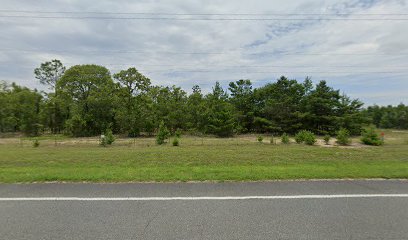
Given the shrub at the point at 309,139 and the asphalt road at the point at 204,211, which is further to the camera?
the shrub at the point at 309,139

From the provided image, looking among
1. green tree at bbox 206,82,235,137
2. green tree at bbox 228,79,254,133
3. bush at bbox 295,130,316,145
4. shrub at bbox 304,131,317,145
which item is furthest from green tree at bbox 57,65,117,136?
shrub at bbox 304,131,317,145

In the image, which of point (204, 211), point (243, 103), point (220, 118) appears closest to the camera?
point (204, 211)

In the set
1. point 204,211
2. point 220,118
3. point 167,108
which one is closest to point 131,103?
point 167,108

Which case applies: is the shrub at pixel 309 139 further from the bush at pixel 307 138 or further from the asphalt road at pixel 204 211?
the asphalt road at pixel 204 211

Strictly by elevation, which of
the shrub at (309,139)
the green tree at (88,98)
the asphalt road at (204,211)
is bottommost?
the shrub at (309,139)

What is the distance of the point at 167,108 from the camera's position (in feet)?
138

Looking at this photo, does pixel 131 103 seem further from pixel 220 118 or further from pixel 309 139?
pixel 309 139

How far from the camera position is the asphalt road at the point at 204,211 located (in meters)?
3.28

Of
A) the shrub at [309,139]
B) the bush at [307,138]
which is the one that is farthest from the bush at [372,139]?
the shrub at [309,139]

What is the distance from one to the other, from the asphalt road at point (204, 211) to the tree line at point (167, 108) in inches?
1319

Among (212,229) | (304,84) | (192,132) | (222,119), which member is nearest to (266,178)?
(212,229)

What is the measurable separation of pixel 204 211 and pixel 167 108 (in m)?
38.8

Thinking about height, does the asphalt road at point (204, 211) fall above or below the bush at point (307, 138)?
above

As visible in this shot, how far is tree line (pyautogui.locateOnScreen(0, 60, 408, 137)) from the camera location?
38500mm
